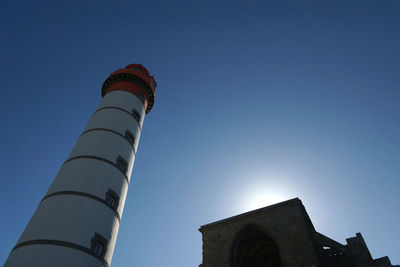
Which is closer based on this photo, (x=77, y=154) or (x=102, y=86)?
(x=77, y=154)

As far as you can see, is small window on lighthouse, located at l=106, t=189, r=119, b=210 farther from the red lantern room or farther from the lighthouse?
the red lantern room

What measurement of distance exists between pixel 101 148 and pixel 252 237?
10.5m

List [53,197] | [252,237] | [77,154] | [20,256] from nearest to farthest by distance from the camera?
[20,256] → [53,197] → [77,154] → [252,237]

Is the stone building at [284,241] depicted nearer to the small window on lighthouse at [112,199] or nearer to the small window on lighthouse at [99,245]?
the small window on lighthouse at [112,199]

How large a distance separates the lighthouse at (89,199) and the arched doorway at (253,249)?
724 centimetres

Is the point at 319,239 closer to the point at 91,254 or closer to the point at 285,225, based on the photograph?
the point at 285,225

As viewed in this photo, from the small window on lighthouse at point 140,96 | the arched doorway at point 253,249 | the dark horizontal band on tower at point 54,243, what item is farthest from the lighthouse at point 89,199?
the arched doorway at point 253,249

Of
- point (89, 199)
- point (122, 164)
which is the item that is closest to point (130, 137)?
point (122, 164)

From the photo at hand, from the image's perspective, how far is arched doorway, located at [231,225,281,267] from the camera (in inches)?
666

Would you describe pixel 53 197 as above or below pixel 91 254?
above

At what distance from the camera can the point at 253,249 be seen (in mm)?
19219

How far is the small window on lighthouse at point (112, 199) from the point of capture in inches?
481

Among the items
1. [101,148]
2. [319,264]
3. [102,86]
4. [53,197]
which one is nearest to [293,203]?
[319,264]

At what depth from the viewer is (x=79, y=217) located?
10805 mm
